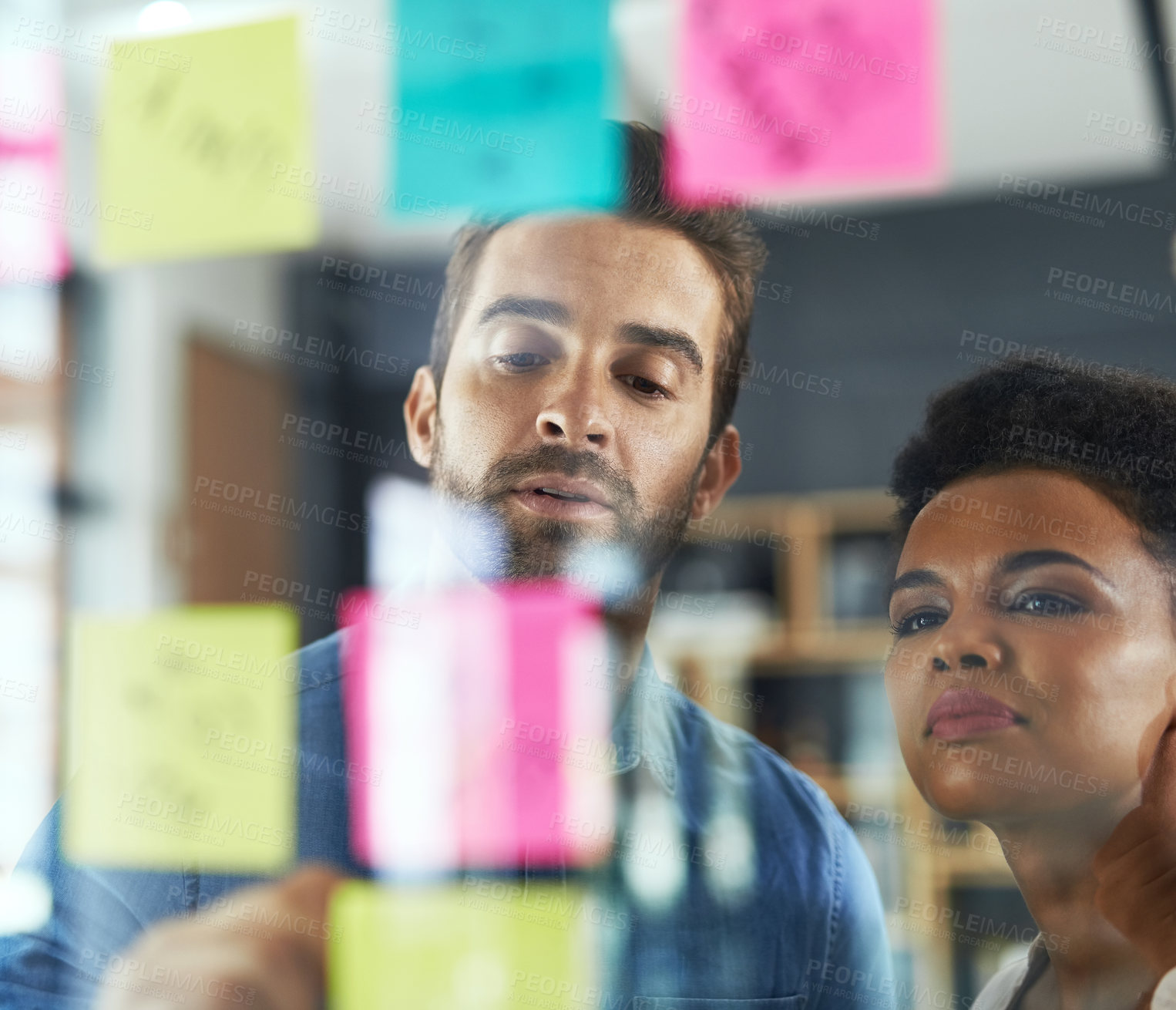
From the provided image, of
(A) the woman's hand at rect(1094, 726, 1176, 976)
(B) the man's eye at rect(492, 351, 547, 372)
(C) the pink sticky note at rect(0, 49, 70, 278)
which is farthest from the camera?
(C) the pink sticky note at rect(0, 49, 70, 278)

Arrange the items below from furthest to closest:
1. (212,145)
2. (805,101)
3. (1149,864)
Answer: (212,145)
(805,101)
(1149,864)

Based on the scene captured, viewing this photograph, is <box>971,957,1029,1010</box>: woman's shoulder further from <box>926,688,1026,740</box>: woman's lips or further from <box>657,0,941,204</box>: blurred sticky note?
<box>657,0,941,204</box>: blurred sticky note

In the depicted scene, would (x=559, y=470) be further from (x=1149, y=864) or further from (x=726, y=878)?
(x=1149, y=864)

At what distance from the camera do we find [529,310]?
2.18 feet

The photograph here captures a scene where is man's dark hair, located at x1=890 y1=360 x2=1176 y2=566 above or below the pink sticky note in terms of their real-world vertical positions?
below

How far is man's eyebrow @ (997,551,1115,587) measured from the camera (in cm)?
57

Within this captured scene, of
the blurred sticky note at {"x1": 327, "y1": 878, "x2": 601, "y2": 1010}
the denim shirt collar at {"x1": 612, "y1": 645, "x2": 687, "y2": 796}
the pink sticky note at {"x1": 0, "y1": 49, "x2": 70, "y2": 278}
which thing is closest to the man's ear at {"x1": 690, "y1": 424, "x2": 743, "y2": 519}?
the denim shirt collar at {"x1": 612, "y1": 645, "x2": 687, "y2": 796}

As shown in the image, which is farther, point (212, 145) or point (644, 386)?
point (212, 145)

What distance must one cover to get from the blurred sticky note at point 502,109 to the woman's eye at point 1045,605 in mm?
348

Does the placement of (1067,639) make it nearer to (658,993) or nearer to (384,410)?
(658,993)

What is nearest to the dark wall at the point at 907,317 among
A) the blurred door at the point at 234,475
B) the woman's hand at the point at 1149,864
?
the woman's hand at the point at 1149,864

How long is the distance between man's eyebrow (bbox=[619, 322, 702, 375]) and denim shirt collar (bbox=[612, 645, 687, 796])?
0.18 meters

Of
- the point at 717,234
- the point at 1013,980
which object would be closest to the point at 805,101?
the point at 717,234

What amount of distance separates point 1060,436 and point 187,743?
0.60 meters
